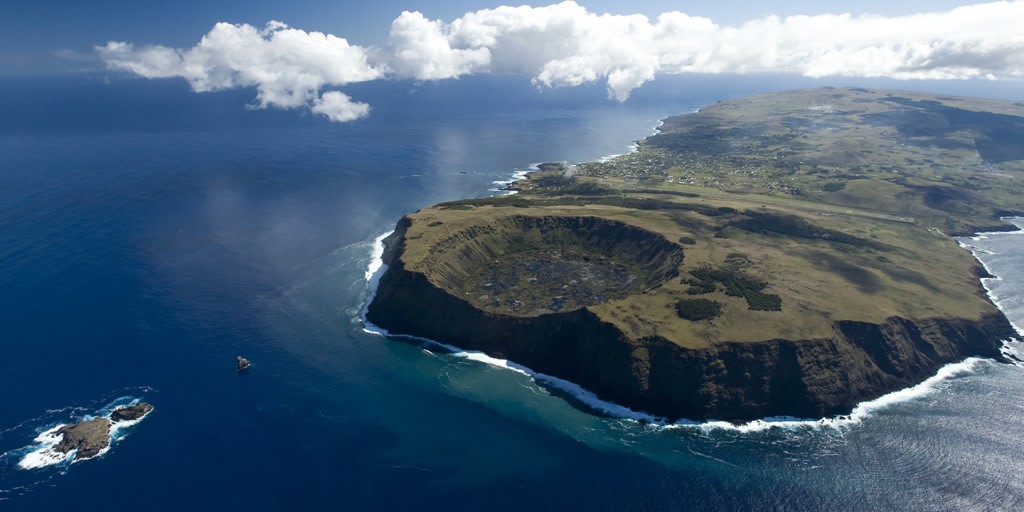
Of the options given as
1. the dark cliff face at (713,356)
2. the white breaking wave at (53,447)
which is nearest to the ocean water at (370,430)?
the white breaking wave at (53,447)

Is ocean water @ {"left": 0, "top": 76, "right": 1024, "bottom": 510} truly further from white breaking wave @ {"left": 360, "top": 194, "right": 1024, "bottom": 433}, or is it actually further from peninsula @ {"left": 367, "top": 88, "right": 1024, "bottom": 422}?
peninsula @ {"left": 367, "top": 88, "right": 1024, "bottom": 422}

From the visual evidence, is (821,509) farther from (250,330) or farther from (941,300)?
(250,330)

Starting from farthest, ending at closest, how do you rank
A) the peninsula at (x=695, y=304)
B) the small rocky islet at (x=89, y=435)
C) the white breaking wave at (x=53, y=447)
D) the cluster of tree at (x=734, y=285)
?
the cluster of tree at (x=734, y=285)
the peninsula at (x=695, y=304)
the small rocky islet at (x=89, y=435)
the white breaking wave at (x=53, y=447)

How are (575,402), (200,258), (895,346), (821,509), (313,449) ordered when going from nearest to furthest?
(821,509) → (313,449) → (575,402) → (895,346) → (200,258)

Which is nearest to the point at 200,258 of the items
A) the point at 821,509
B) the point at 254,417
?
the point at 254,417

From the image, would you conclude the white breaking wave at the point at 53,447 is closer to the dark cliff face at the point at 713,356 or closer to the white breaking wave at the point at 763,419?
the white breaking wave at the point at 763,419

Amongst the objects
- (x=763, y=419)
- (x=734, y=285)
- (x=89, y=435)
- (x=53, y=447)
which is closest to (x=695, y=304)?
(x=734, y=285)

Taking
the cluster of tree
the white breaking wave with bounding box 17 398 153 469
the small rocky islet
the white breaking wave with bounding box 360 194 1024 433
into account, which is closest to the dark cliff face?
the white breaking wave with bounding box 360 194 1024 433

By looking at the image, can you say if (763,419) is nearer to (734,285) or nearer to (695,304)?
(695,304)
